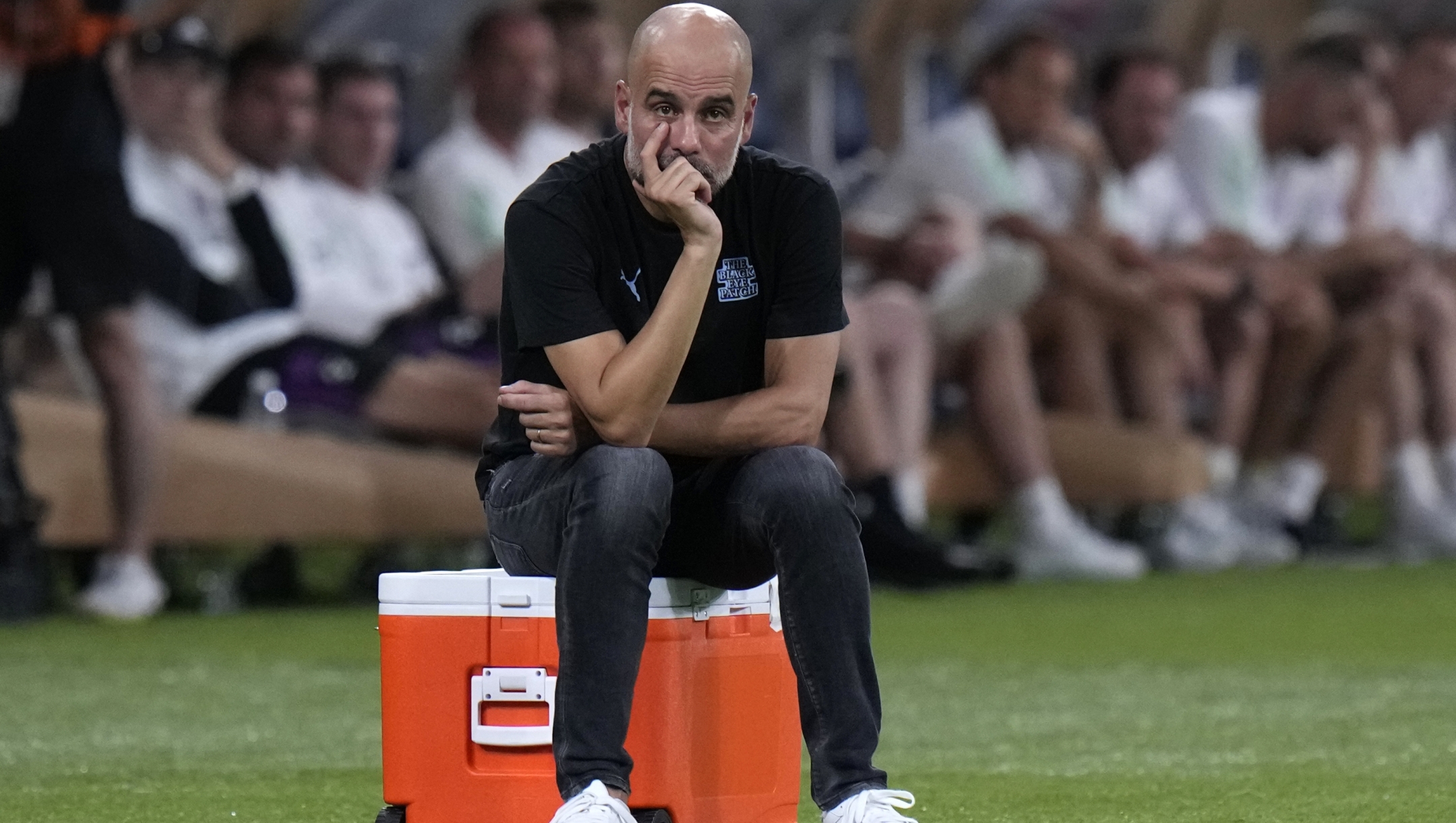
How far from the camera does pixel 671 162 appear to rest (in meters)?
2.66

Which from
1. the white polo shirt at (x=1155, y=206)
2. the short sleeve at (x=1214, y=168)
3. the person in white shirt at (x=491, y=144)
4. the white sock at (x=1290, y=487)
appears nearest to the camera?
the person in white shirt at (x=491, y=144)

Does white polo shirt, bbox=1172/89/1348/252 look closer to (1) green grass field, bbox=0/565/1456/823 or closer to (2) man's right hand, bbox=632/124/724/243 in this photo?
(1) green grass field, bbox=0/565/1456/823

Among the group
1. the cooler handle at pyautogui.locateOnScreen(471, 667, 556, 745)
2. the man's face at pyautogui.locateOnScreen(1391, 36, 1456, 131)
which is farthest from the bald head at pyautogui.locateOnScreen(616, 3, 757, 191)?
the man's face at pyautogui.locateOnScreen(1391, 36, 1456, 131)

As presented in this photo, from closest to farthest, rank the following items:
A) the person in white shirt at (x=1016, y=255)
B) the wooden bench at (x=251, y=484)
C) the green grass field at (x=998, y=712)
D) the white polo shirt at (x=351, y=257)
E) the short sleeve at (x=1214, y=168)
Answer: the green grass field at (x=998, y=712)
the wooden bench at (x=251, y=484)
the white polo shirt at (x=351, y=257)
the person in white shirt at (x=1016, y=255)
the short sleeve at (x=1214, y=168)

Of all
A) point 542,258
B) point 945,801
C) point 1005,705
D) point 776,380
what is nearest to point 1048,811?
point 945,801

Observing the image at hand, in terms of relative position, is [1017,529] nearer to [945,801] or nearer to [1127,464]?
[1127,464]

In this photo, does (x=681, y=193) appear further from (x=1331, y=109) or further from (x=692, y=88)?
(x=1331, y=109)

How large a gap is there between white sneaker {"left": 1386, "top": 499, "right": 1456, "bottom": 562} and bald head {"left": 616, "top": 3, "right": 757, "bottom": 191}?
243 inches

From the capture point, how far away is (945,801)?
10.3 feet

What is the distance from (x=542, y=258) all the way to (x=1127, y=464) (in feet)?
17.1

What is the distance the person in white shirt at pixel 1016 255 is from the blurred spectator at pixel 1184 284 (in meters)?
0.26

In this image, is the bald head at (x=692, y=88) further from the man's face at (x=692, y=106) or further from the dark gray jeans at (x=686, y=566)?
the dark gray jeans at (x=686, y=566)

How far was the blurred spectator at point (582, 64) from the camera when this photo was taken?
285 inches

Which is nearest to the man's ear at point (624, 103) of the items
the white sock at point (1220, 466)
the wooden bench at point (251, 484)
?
the wooden bench at point (251, 484)
